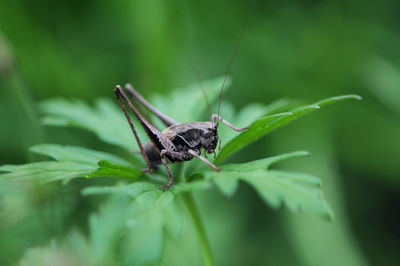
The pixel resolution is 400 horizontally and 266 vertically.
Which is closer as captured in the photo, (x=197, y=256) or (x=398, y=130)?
(x=197, y=256)

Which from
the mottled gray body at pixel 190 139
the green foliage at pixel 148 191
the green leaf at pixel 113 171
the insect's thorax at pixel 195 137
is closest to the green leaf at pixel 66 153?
the green foliage at pixel 148 191

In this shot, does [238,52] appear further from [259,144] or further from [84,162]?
[84,162]

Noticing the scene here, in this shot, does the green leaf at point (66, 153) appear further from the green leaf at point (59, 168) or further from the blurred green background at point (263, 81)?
the blurred green background at point (263, 81)

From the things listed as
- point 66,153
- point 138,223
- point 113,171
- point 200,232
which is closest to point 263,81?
point 200,232

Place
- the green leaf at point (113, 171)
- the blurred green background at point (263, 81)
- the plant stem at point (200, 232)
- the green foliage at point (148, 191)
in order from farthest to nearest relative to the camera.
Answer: the blurred green background at point (263, 81) → the plant stem at point (200, 232) → the green leaf at point (113, 171) → the green foliage at point (148, 191)

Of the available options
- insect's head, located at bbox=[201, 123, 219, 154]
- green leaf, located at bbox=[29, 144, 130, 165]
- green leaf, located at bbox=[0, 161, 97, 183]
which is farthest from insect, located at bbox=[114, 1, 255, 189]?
green leaf, located at bbox=[0, 161, 97, 183]

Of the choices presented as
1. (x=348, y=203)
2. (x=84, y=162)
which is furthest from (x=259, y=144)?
(x=84, y=162)
